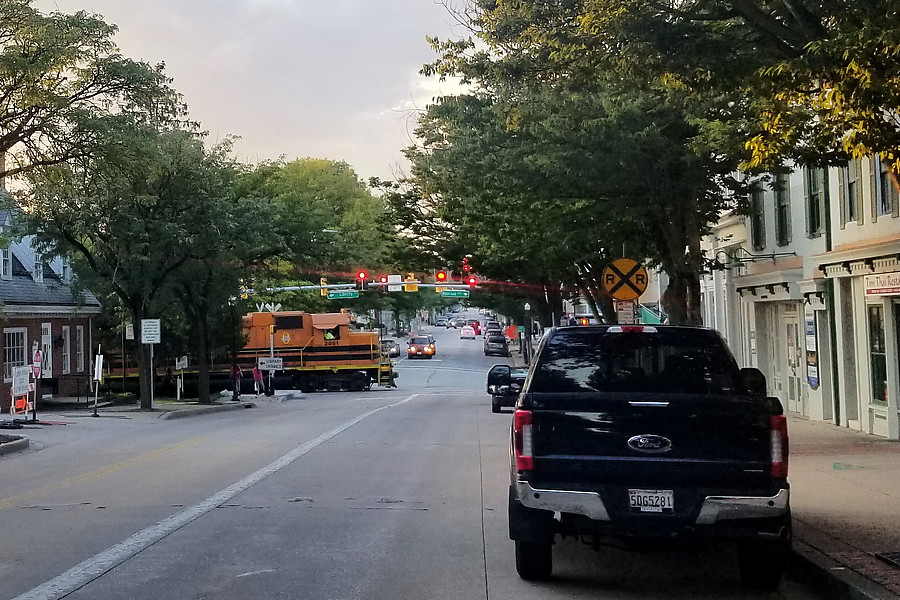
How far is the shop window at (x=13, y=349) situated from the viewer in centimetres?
3291

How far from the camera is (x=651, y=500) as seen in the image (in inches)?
284

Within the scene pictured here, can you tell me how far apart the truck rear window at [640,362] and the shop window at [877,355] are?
462 inches

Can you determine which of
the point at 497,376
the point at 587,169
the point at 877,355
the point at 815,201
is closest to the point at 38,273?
the point at 497,376

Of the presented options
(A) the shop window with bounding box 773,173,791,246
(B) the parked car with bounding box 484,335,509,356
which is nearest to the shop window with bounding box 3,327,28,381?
(A) the shop window with bounding box 773,173,791,246

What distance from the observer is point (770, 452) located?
714 centimetres

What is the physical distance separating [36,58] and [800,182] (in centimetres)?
1607

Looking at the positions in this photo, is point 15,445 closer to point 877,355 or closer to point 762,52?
point 762,52

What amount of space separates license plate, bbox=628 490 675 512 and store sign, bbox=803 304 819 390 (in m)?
15.6

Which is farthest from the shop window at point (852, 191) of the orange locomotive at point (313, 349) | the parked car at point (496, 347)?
the parked car at point (496, 347)

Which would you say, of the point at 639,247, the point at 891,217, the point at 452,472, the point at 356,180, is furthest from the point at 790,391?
the point at 356,180

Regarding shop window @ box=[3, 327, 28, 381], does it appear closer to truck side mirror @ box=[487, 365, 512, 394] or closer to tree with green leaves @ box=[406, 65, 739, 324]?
tree with green leaves @ box=[406, 65, 739, 324]

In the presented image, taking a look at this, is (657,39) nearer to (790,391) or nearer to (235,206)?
(790,391)

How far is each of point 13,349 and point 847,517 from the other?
29.8 metres

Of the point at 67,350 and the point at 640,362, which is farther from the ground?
the point at 67,350
